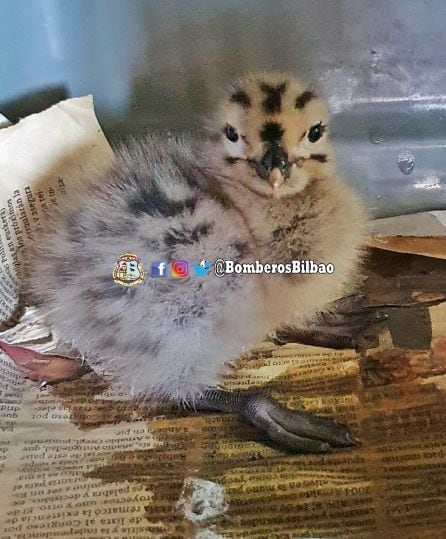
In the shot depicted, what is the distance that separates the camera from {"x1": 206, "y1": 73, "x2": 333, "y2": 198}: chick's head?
32.9 inches

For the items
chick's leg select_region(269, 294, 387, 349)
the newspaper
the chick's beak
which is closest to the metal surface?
the newspaper

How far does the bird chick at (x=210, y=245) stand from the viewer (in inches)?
33.1

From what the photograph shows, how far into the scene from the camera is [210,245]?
2.74 feet

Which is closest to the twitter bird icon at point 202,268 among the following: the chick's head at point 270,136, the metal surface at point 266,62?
the chick's head at point 270,136

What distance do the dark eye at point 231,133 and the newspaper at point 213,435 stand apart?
18 centimetres

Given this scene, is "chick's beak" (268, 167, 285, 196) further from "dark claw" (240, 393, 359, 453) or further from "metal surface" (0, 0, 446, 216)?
"metal surface" (0, 0, 446, 216)

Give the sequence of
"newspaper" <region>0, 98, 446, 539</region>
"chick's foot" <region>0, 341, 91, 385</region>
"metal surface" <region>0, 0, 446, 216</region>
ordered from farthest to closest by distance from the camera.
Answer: "metal surface" <region>0, 0, 446, 216</region>
"chick's foot" <region>0, 341, 91, 385</region>
"newspaper" <region>0, 98, 446, 539</region>

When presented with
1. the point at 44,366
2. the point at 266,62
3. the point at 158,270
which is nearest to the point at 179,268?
the point at 158,270

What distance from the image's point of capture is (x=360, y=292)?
3.50 feet

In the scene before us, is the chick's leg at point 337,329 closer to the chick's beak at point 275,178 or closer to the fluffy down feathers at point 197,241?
the fluffy down feathers at point 197,241

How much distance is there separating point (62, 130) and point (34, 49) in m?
0.16

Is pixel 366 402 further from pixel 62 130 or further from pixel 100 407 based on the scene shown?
pixel 62 130

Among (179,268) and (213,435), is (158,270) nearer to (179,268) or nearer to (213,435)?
(179,268)

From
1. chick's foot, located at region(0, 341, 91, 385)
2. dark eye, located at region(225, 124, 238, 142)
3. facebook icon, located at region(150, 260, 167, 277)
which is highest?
dark eye, located at region(225, 124, 238, 142)
